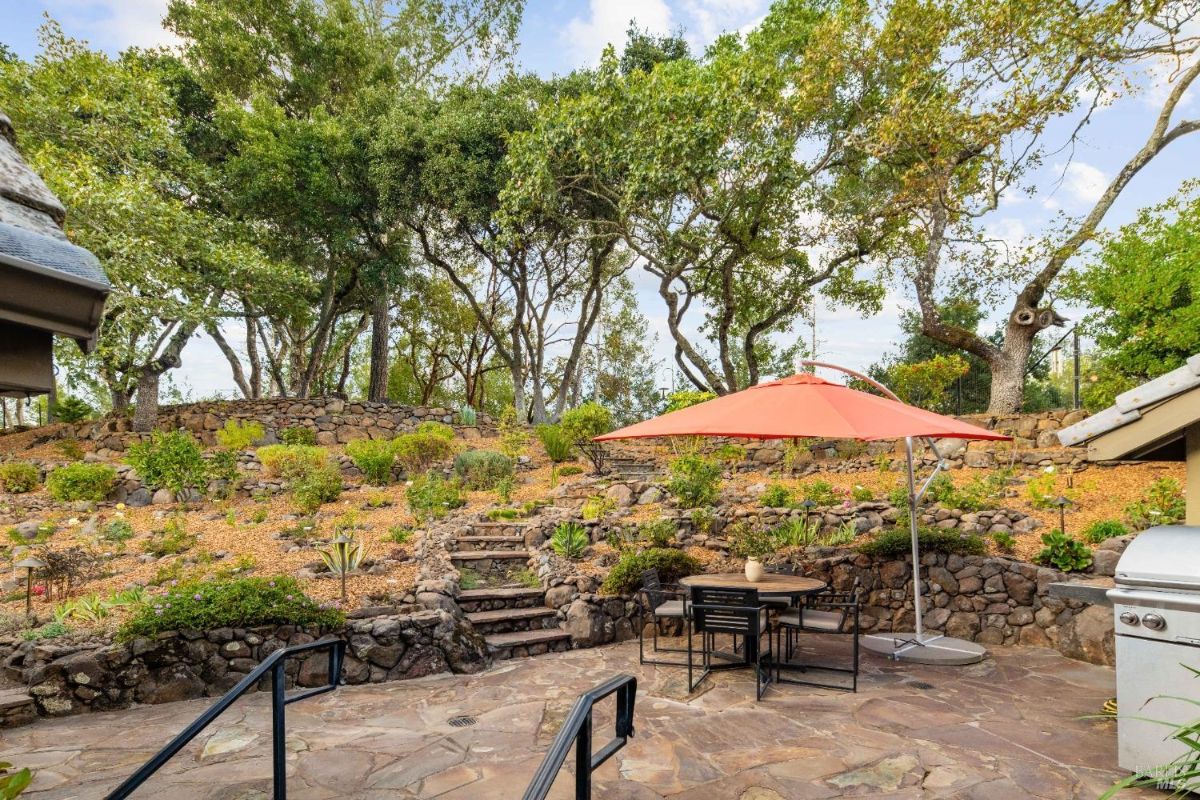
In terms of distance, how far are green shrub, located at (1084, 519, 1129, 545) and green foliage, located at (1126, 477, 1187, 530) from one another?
30 centimetres

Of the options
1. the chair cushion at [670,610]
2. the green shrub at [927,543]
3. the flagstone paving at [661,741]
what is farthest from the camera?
the green shrub at [927,543]

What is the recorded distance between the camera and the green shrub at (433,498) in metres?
8.89

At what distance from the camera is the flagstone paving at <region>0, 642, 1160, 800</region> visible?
11.3 ft

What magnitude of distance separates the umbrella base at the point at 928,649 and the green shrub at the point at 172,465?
29.6 feet

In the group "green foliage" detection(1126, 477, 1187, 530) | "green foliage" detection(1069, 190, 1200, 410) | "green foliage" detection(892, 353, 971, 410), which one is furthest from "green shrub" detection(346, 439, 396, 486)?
"green foliage" detection(1069, 190, 1200, 410)

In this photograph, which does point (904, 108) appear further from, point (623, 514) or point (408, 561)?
point (408, 561)

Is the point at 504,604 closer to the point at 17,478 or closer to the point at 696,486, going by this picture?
the point at 696,486

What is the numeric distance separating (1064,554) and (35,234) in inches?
302

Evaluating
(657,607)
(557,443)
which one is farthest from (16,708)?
(557,443)

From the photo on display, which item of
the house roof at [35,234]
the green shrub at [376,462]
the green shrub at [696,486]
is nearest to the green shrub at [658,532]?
the green shrub at [696,486]

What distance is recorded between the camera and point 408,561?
23.6 ft

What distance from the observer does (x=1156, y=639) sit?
3225 mm

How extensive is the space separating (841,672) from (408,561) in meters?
4.51

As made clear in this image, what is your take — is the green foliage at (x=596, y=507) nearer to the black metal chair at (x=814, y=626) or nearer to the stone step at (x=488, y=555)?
the stone step at (x=488, y=555)
